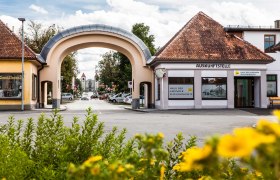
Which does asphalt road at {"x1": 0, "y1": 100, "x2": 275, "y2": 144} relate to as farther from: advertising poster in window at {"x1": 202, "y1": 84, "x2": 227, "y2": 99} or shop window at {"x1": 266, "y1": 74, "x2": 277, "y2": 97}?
shop window at {"x1": 266, "y1": 74, "x2": 277, "y2": 97}

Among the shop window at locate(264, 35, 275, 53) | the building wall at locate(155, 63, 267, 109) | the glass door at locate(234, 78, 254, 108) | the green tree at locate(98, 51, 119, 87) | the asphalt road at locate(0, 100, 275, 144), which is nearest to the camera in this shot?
the asphalt road at locate(0, 100, 275, 144)

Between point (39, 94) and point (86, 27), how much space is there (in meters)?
7.91

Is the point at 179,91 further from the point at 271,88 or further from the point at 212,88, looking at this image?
the point at 271,88

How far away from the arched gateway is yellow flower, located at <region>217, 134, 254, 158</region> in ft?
114

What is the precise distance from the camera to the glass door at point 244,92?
34688mm

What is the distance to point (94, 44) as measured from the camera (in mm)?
37219

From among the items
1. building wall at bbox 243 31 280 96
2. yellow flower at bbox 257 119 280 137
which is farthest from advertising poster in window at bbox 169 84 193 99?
yellow flower at bbox 257 119 280 137

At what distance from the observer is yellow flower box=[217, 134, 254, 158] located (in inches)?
42.6

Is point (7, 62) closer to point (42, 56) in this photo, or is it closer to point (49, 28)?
point (42, 56)

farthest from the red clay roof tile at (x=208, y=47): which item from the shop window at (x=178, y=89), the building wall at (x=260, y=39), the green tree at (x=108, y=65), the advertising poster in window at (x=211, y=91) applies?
the green tree at (x=108, y=65)

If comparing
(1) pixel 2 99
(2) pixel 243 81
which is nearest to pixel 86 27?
(1) pixel 2 99

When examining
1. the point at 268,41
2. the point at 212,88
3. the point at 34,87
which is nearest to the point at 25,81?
the point at 34,87

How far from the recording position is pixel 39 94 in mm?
37375

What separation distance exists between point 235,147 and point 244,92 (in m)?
34.9
